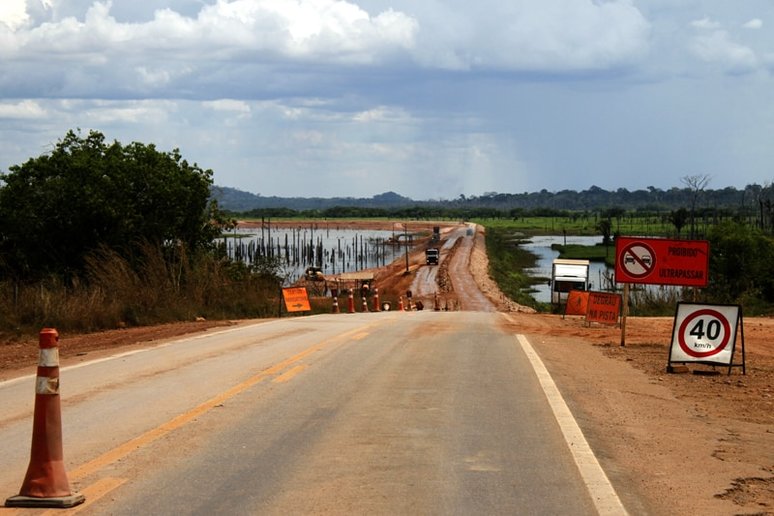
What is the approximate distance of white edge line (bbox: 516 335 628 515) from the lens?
22.6ft

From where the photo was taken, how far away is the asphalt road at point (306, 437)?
6953 millimetres

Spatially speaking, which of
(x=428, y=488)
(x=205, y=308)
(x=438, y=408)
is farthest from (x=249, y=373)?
(x=205, y=308)

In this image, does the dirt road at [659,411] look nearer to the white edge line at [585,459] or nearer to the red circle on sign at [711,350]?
the white edge line at [585,459]

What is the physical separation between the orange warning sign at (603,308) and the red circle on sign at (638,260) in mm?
10704

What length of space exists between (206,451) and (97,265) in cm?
2389

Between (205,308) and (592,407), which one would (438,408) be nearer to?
(592,407)

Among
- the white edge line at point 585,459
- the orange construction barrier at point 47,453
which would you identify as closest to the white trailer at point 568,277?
the white edge line at point 585,459

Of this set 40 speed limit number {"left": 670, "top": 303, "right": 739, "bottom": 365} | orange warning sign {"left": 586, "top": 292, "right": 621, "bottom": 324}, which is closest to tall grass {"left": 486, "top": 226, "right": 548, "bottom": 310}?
orange warning sign {"left": 586, "top": 292, "right": 621, "bottom": 324}

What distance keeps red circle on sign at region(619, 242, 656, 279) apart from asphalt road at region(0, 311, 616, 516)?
409 centimetres

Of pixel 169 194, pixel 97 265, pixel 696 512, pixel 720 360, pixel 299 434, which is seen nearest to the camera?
pixel 696 512

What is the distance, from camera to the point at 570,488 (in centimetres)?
734

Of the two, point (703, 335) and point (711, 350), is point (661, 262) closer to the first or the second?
point (703, 335)

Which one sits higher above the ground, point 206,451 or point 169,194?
point 169,194

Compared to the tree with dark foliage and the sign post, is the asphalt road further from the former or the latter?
the tree with dark foliage
